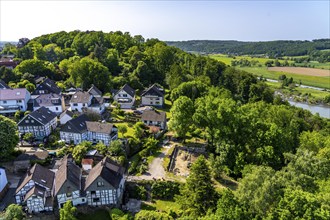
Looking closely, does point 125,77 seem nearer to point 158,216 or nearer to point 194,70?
point 194,70

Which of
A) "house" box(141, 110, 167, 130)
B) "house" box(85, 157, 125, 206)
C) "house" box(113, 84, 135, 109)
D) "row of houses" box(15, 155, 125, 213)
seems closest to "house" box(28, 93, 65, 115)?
"house" box(113, 84, 135, 109)

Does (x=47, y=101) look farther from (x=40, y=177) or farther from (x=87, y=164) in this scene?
(x=40, y=177)

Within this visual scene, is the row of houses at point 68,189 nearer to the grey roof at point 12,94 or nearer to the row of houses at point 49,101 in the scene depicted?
the row of houses at point 49,101

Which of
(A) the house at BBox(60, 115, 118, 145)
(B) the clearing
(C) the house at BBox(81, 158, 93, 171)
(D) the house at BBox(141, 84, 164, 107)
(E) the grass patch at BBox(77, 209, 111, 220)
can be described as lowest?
(E) the grass patch at BBox(77, 209, 111, 220)

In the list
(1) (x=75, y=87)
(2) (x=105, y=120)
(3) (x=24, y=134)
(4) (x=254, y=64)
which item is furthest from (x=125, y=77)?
(4) (x=254, y=64)

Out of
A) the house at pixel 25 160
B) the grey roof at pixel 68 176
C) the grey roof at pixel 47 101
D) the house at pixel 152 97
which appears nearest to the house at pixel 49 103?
the grey roof at pixel 47 101

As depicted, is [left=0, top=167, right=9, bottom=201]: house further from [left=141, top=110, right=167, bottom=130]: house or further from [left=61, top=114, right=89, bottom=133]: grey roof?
[left=141, top=110, right=167, bottom=130]: house

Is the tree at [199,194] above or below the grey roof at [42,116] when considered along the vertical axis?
below
